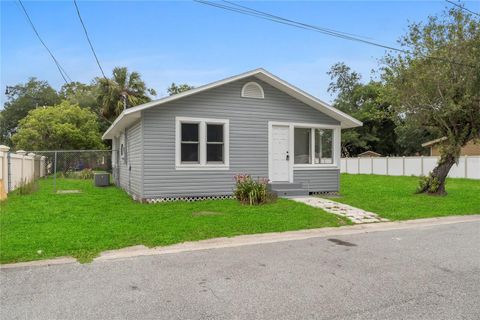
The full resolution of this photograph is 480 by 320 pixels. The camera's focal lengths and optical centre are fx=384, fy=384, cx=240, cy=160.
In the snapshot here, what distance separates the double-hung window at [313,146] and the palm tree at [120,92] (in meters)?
21.1

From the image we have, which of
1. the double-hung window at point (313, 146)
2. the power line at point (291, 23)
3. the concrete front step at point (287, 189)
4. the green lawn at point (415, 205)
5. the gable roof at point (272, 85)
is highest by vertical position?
the power line at point (291, 23)

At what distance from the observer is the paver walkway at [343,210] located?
31.0ft

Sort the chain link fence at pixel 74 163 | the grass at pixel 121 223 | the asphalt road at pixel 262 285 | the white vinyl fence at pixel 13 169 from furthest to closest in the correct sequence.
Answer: the chain link fence at pixel 74 163, the white vinyl fence at pixel 13 169, the grass at pixel 121 223, the asphalt road at pixel 262 285

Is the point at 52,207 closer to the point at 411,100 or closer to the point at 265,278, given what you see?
the point at 265,278

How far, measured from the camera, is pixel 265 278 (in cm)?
477

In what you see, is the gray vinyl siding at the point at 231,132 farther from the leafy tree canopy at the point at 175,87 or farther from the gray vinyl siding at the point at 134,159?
the leafy tree canopy at the point at 175,87

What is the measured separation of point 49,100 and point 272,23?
42.1 metres

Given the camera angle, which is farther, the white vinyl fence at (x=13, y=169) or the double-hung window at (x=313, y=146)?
the double-hung window at (x=313, y=146)

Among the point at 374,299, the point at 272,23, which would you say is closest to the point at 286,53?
the point at 272,23

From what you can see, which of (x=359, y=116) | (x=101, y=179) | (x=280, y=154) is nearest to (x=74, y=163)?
(x=101, y=179)

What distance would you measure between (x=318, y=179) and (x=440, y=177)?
14.8ft

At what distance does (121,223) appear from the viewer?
A: 811 cm

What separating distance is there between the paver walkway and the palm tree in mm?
23056

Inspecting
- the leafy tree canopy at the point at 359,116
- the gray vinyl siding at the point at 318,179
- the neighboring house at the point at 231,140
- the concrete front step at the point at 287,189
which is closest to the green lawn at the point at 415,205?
the gray vinyl siding at the point at 318,179
